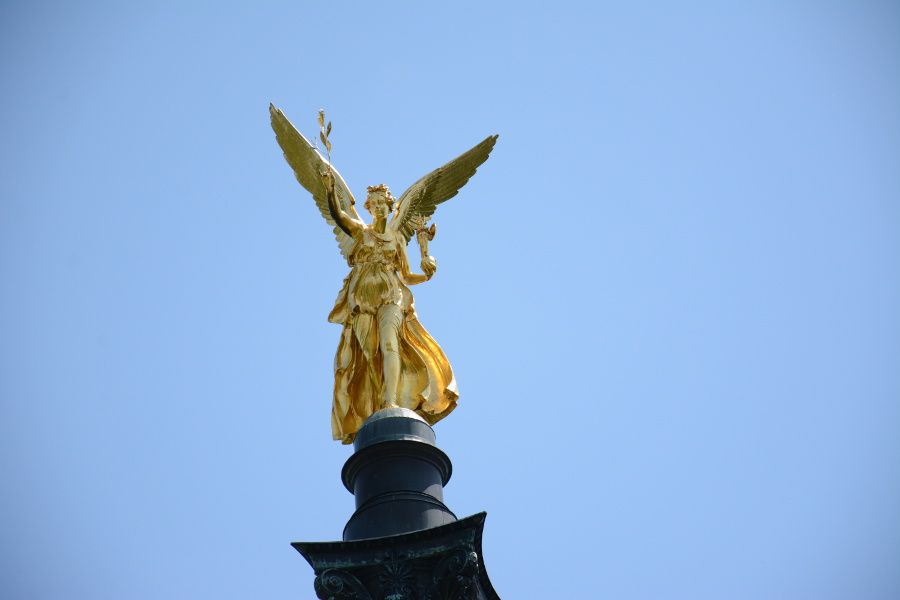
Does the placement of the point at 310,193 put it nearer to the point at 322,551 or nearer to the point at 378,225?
the point at 378,225

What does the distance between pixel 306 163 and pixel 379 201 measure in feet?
6.30

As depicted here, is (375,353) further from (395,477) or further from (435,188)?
(435,188)

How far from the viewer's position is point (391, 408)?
16.6m

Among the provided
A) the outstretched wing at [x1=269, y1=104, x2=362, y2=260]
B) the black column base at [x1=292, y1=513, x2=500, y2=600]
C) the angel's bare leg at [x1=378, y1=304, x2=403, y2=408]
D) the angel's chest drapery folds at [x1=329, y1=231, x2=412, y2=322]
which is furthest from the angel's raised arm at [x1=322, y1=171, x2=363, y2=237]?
the black column base at [x1=292, y1=513, x2=500, y2=600]

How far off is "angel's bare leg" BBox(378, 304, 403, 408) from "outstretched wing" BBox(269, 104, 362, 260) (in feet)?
7.59

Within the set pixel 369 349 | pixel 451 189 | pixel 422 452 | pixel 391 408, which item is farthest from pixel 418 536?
pixel 451 189

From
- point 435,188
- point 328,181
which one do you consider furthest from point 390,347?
point 435,188

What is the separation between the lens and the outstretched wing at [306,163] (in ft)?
66.5

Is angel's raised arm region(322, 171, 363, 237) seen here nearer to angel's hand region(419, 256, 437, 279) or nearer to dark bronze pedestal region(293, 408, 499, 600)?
angel's hand region(419, 256, 437, 279)

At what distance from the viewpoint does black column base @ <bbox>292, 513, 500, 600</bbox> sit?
44.6 ft

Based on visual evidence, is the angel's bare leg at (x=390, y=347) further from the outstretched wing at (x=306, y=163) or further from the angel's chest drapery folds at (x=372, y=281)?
the outstretched wing at (x=306, y=163)

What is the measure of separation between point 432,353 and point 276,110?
5303 mm

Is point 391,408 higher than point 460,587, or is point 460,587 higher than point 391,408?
point 391,408

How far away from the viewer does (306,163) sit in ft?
68.7
